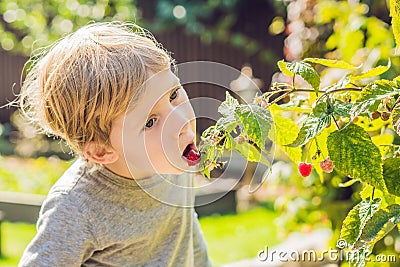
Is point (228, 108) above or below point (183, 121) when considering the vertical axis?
above

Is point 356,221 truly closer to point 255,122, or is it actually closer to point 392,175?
point 392,175

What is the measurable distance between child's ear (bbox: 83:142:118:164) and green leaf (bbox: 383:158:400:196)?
0.61 metres

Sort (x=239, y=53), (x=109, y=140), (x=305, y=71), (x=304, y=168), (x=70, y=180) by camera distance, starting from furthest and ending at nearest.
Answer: (x=239, y=53) → (x=70, y=180) → (x=109, y=140) → (x=304, y=168) → (x=305, y=71)

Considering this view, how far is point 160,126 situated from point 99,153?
203 mm

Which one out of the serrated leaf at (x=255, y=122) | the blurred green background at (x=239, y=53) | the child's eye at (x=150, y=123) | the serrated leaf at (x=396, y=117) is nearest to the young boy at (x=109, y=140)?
the child's eye at (x=150, y=123)

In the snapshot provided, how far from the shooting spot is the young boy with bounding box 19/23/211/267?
4.32ft

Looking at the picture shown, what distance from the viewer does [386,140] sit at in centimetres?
135

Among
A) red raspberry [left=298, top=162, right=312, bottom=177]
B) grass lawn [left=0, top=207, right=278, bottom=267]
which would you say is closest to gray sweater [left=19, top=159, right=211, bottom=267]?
red raspberry [left=298, top=162, right=312, bottom=177]

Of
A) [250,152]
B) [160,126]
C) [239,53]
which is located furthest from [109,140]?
[239,53]

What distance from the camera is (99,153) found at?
4.73 ft

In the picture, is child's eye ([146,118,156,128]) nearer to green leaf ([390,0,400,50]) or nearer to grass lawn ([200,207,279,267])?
green leaf ([390,0,400,50])

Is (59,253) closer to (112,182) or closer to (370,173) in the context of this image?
(112,182)

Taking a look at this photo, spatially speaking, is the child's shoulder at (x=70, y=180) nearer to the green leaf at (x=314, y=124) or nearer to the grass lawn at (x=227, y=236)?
the green leaf at (x=314, y=124)

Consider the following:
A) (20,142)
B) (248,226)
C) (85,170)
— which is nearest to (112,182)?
(85,170)
